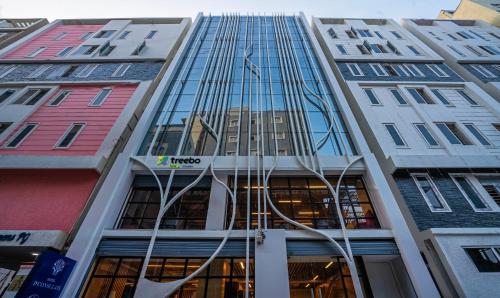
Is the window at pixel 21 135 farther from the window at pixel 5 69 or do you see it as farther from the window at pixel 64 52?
the window at pixel 64 52

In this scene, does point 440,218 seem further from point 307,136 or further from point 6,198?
point 6,198

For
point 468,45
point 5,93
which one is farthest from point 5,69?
point 468,45

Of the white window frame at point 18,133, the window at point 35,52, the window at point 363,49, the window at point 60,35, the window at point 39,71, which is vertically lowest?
the white window frame at point 18,133

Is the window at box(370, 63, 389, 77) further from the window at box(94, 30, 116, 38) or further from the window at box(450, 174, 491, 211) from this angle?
the window at box(94, 30, 116, 38)

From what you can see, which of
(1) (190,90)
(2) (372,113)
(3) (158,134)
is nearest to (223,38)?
(1) (190,90)

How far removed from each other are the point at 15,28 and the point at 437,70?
1812 inches

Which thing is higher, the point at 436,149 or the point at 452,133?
the point at 452,133

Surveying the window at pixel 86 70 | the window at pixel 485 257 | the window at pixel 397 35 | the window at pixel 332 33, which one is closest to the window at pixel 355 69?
the window at pixel 332 33

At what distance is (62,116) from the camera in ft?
51.0

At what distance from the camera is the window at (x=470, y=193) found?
11.1m

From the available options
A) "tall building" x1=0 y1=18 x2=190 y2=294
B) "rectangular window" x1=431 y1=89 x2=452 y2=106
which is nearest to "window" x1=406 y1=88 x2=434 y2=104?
"rectangular window" x1=431 y1=89 x2=452 y2=106

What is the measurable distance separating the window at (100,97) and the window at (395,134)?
20.2 m

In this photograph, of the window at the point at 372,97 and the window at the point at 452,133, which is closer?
the window at the point at 452,133

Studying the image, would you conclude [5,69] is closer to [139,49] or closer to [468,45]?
[139,49]
